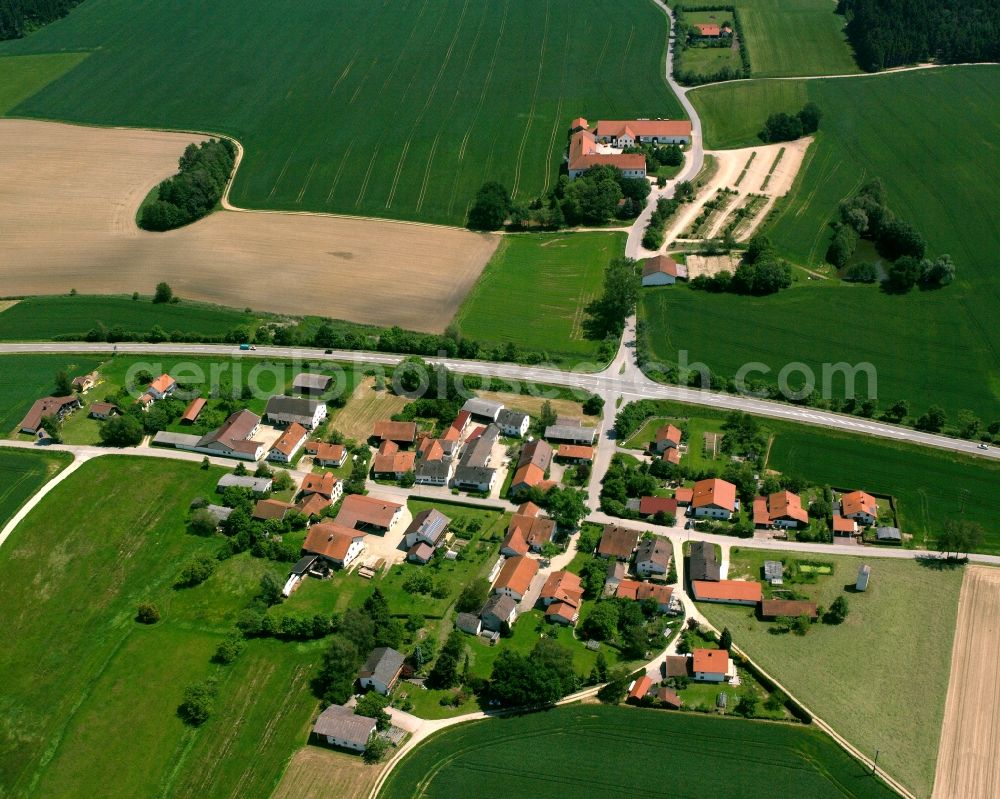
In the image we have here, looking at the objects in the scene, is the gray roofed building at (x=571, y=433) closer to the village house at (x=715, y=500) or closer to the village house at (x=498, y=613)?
the village house at (x=715, y=500)

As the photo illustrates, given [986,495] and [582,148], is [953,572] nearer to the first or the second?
[986,495]

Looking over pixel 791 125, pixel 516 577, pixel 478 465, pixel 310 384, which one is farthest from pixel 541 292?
pixel 791 125

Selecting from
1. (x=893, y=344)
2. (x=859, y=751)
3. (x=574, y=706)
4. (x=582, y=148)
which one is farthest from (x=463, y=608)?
(x=582, y=148)

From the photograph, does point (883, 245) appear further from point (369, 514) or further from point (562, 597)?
point (369, 514)

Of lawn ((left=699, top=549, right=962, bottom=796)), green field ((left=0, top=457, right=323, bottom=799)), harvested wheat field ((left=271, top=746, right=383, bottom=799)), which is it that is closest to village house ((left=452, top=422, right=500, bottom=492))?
green field ((left=0, top=457, right=323, bottom=799))

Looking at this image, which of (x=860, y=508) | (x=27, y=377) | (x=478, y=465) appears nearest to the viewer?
(x=860, y=508)
